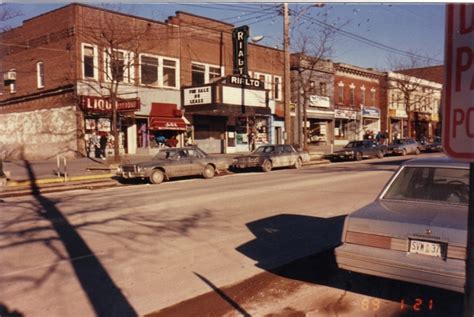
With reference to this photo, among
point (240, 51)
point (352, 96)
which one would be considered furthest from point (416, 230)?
point (352, 96)

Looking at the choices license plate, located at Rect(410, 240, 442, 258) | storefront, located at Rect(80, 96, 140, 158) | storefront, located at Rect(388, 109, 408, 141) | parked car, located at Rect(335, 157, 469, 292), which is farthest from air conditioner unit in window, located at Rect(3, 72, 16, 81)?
storefront, located at Rect(388, 109, 408, 141)

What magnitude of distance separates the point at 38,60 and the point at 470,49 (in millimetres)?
29526

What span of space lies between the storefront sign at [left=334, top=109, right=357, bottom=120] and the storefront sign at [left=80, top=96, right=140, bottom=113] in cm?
2501

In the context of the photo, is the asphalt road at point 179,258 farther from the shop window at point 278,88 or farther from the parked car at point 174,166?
the shop window at point 278,88

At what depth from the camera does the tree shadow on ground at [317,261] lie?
4848 mm

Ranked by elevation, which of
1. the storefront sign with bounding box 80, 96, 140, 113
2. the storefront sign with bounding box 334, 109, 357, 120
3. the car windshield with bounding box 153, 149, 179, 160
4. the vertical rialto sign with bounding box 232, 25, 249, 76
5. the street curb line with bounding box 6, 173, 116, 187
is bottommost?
the street curb line with bounding box 6, 173, 116, 187

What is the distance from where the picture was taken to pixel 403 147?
36.2 m

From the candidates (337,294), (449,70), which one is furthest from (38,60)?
(449,70)

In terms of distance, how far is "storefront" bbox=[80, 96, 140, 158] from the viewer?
24.3m

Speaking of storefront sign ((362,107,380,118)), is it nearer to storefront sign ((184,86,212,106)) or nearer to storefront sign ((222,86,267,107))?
storefront sign ((222,86,267,107))

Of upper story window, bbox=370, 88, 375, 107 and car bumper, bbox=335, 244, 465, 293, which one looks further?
upper story window, bbox=370, 88, 375, 107

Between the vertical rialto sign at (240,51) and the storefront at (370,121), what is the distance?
2097 centimetres

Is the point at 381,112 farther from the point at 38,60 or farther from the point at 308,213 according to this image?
the point at 308,213

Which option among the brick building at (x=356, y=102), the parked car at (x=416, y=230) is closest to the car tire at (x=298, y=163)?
the parked car at (x=416, y=230)
